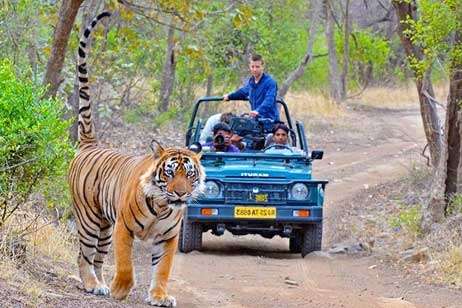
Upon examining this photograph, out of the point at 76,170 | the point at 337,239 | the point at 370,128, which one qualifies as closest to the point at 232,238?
the point at 337,239

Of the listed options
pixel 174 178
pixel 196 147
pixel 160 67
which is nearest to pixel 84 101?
pixel 174 178

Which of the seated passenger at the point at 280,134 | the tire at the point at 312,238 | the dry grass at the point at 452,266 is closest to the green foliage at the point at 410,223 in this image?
the tire at the point at 312,238

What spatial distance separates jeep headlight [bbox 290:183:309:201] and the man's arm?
1.30 metres

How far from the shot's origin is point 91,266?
28.5 ft

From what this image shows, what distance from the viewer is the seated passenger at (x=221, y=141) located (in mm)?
12461

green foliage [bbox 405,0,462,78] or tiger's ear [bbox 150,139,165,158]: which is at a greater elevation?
green foliage [bbox 405,0,462,78]

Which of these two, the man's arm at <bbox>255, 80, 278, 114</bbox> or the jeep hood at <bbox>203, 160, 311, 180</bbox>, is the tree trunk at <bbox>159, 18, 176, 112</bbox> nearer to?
the man's arm at <bbox>255, 80, 278, 114</bbox>

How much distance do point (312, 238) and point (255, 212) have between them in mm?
826

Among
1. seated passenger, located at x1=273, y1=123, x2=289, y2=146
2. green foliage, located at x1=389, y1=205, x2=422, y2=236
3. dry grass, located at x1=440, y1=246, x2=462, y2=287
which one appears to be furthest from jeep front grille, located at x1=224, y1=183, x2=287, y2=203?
dry grass, located at x1=440, y1=246, x2=462, y2=287

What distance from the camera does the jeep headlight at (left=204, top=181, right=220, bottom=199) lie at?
11.8 m

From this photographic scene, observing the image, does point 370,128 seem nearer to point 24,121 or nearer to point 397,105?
point 397,105

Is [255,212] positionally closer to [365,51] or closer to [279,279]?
[279,279]

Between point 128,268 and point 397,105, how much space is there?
30.9 metres

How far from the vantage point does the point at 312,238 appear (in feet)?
40.0
